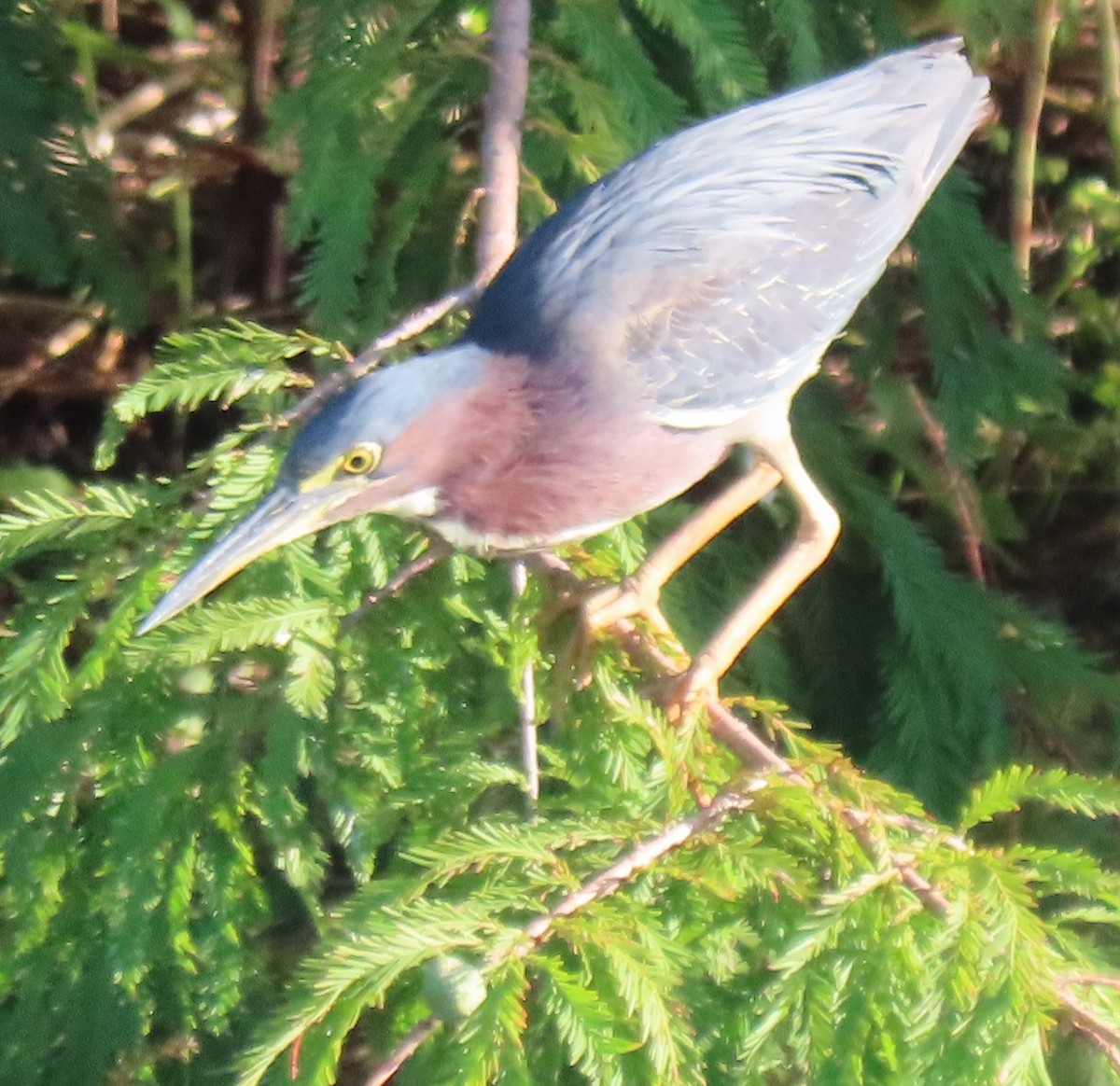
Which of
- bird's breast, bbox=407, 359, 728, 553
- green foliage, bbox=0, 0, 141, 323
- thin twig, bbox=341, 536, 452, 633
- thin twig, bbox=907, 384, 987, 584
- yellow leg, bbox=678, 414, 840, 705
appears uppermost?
green foliage, bbox=0, 0, 141, 323

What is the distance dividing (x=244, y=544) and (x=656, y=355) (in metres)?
0.66

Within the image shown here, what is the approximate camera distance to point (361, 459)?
1.50m

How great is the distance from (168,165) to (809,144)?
1.42 meters

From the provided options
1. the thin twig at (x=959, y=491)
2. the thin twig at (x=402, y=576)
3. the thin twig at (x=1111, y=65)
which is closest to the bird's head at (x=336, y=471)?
the thin twig at (x=402, y=576)

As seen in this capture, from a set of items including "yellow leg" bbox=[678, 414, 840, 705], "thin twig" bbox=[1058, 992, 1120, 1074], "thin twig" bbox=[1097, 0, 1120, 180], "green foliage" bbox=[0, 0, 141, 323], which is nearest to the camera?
"thin twig" bbox=[1058, 992, 1120, 1074]

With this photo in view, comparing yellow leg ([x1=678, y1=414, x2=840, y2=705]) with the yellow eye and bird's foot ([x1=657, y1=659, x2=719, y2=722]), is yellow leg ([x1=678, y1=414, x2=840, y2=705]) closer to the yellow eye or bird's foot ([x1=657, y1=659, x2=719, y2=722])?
bird's foot ([x1=657, y1=659, x2=719, y2=722])

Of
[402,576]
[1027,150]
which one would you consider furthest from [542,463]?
[1027,150]

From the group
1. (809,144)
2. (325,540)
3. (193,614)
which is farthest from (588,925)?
(809,144)

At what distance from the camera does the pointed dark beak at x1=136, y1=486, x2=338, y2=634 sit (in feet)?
4.83

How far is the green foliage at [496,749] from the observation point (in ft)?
3.84

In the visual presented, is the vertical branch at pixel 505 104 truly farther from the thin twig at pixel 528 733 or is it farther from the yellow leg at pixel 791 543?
the thin twig at pixel 528 733

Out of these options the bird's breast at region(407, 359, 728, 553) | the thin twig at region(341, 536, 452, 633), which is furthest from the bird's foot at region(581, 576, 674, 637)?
the thin twig at region(341, 536, 452, 633)

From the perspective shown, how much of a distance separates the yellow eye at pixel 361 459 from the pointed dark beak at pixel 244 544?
0.04 metres

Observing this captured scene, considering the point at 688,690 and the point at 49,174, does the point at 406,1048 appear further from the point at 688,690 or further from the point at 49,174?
the point at 49,174
